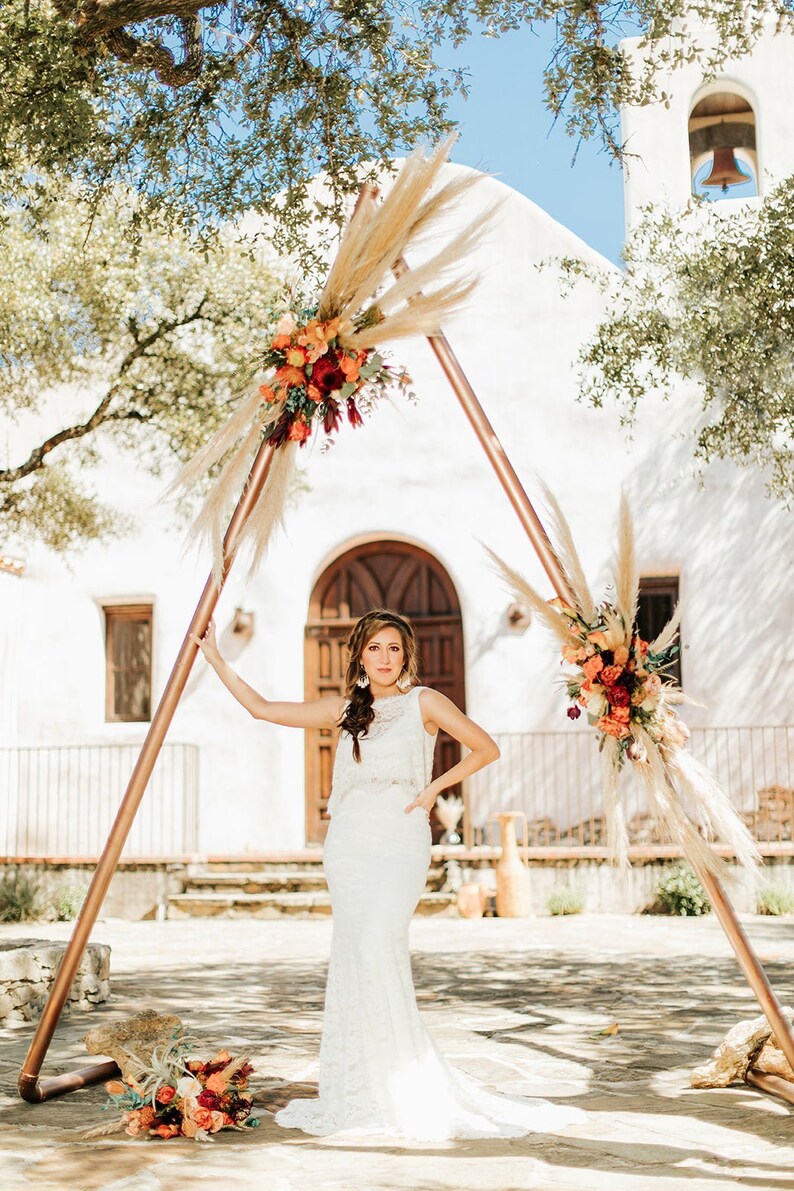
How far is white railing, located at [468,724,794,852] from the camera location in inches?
538

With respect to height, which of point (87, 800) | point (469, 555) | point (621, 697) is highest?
point (469, 555)

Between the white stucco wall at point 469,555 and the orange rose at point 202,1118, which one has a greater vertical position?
the white stucco wall at point 469,555

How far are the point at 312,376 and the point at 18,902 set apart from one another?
9.29m

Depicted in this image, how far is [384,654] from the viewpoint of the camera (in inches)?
184

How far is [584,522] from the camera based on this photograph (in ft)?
47.1

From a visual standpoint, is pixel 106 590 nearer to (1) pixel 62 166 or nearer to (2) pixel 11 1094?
(1) pixel 62 166

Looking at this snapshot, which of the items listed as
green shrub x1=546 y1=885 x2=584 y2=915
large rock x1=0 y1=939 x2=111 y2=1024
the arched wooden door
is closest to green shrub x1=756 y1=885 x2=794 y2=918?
green shrub x1=546 y1=885 x2=584 y2=915

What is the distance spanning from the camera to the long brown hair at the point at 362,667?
15.3 ft

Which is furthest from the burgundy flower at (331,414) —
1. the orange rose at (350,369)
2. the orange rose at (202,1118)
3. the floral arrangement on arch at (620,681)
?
the orange rose at (202,1118)

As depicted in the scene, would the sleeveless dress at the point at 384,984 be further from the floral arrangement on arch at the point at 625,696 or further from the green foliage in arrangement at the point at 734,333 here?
the green foliage in arrangement at the point at 734,333

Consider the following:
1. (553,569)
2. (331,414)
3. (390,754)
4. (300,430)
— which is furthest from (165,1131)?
(331,414)

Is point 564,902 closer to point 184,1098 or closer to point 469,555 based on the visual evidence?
point 469,555

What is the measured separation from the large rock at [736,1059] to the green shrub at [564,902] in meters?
7.49

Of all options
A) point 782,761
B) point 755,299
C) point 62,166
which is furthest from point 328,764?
point 62,166
